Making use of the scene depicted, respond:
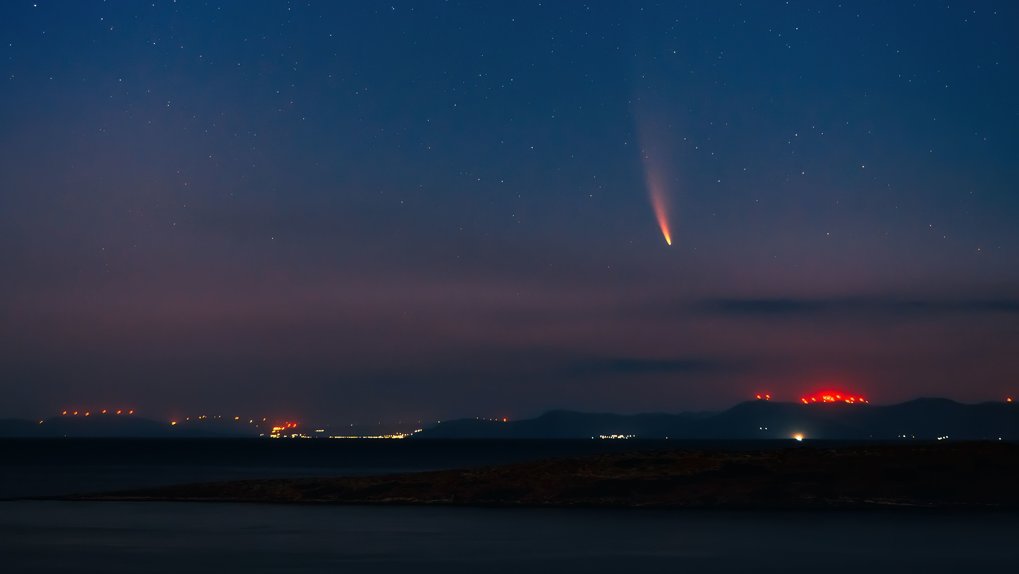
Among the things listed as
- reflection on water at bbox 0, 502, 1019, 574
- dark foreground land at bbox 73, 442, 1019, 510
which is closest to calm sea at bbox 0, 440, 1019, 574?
reflection on water at bbox 0, 502, 1019, 574

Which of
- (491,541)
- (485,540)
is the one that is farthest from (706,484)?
(491,541)

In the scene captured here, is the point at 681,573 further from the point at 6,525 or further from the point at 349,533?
the point at 6,525

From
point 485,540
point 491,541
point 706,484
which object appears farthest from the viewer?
point 706,484

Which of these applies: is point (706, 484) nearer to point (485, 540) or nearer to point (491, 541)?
point (485, 540)

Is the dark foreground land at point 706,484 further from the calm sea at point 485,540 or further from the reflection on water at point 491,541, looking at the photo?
the reflection on water at point 491,541

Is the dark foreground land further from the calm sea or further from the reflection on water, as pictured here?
the reflection on water

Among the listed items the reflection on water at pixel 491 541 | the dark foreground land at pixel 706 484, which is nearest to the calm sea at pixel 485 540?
the reflection on water at pixel 491 541
